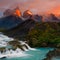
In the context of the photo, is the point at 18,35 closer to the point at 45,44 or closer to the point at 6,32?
the point at 6,32

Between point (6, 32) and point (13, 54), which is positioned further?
point (6, 32)

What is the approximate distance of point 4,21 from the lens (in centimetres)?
1750

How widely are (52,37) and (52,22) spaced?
213 cm

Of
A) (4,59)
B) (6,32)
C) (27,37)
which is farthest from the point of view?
(6,32)

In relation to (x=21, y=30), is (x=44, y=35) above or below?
below

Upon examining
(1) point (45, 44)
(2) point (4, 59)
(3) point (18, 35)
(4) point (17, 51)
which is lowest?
(2) point (4, 59)

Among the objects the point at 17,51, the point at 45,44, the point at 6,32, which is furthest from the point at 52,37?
the point at 17,51

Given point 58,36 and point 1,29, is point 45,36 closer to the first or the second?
point 58,36

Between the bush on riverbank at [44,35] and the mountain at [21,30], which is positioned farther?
the mountain at [21,30]

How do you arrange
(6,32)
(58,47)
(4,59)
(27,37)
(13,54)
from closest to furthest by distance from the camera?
(4,59) → (13,54) → (58,47) → (27,37) → (6,32)

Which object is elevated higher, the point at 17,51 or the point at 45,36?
the point at 45,36

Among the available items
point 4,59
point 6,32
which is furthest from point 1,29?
point 4,59

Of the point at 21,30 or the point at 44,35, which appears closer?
the point at 44,35

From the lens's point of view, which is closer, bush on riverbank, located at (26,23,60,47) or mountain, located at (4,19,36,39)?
bush on riverbank, located at (26,23,60,47)
